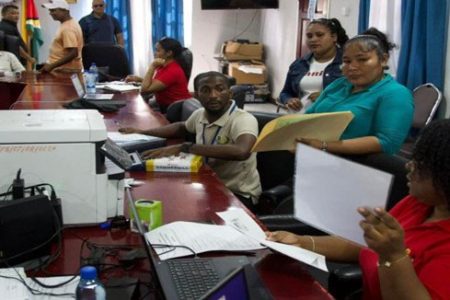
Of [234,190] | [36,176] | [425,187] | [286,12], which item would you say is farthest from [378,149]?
[286,12]

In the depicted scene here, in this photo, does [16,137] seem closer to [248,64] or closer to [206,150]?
[206,150]

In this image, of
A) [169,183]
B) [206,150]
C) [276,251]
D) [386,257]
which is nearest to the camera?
[386,257]

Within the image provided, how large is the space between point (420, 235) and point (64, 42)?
4.56 m

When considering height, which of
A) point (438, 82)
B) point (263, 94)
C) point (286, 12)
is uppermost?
point (286, 12)

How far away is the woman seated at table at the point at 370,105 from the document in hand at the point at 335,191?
98 centimetres

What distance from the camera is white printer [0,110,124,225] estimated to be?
5.01 ft

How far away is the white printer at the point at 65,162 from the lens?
1.53m

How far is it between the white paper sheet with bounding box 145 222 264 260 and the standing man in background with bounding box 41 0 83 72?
157 inches

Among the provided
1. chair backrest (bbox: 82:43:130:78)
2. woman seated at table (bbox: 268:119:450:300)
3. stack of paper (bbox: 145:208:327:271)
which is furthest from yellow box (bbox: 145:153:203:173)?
chair backrest (bbox: 82:43:130:78)

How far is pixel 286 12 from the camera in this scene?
23.7ft

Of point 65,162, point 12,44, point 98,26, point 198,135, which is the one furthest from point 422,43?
point 12,44

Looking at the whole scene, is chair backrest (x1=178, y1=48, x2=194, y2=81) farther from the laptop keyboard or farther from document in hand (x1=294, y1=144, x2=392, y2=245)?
document in hand (x1=294, y1=144, x2=392, y2=245)

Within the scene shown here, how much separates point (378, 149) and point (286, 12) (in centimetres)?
537

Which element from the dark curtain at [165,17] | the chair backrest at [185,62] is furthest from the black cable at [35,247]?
the dark curtain at [165,17]
